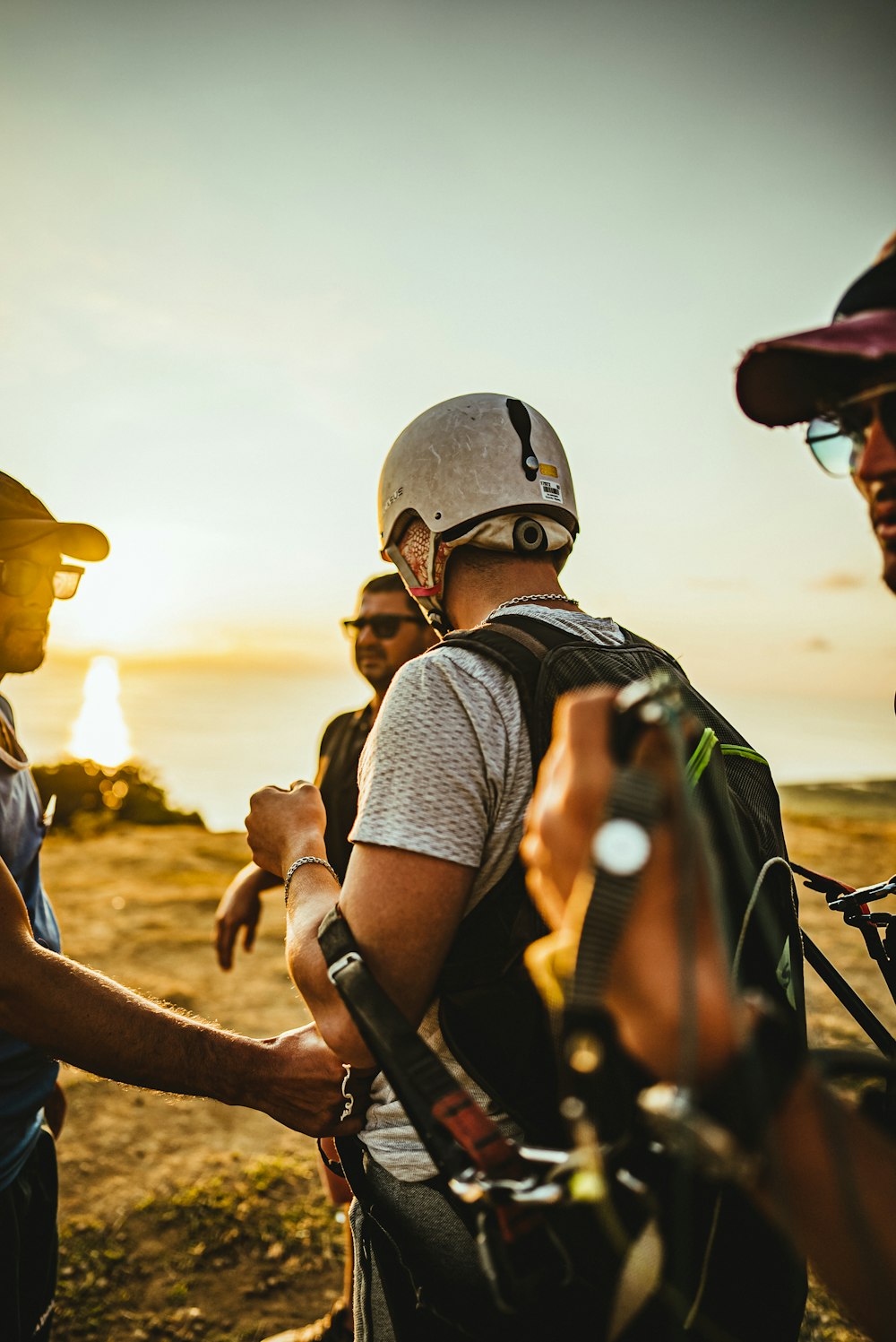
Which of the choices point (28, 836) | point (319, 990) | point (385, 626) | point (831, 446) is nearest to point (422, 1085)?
point (319, 990)

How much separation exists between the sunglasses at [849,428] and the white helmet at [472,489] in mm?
940

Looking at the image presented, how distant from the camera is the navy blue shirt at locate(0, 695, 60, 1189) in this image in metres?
2.81

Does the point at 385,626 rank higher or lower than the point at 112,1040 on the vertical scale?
higher

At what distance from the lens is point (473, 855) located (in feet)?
5.91

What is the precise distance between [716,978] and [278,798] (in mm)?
1889

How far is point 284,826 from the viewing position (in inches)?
98.8

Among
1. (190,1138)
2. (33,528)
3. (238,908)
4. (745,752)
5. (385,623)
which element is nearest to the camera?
(745,752)

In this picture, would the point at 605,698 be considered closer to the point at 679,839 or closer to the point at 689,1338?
the point at 679,839

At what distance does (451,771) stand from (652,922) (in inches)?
34.6

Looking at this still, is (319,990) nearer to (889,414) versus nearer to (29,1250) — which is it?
(889,414)

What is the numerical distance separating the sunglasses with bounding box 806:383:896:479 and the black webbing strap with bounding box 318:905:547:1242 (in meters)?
1.60

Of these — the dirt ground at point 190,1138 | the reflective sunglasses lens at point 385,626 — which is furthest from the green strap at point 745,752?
the reflective sunglasses lens at point 385,626

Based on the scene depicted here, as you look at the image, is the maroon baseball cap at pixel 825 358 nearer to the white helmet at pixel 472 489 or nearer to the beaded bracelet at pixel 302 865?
the white helmet at pixel 472 489

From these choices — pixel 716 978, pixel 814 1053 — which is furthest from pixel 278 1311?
pixel 716 978
